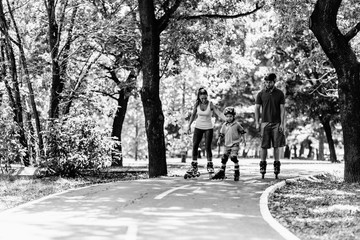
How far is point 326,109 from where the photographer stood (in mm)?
36250

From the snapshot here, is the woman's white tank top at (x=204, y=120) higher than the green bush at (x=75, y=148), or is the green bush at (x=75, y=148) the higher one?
the woman's white tank top at (x=204, y=120)

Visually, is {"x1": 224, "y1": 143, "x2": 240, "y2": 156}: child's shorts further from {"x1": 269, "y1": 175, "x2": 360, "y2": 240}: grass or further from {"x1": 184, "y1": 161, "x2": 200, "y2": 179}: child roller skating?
{"x1": 269, "y1": 175, "x2": 360, "y2": 240}: grass

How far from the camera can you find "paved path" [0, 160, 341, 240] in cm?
616

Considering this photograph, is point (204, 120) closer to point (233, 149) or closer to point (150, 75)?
point (233, 149)

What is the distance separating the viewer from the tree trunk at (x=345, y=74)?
1241 centimetres

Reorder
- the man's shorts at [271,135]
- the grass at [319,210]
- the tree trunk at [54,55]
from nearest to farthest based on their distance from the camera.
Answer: the grass at [319,210] < the man's shorts at [271,135] < the tree trunk at [54,55]

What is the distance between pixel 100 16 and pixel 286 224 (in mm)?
14273

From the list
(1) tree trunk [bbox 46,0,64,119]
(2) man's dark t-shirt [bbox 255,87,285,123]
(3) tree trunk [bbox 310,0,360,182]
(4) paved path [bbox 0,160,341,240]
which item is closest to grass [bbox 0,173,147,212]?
(4) paved path [bbox 0,160,341,240]

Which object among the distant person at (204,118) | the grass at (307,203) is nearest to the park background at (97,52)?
the grass at (307,203)

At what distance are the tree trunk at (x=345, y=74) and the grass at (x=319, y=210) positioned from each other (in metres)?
0.93

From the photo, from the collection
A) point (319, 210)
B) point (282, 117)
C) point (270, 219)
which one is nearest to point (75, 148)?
point (282, 117)

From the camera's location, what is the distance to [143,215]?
734 centimetres

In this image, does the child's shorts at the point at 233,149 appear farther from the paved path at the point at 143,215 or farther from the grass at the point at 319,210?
the paved path at the point at 143,215

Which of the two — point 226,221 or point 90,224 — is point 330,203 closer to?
Answer: point 226,221
